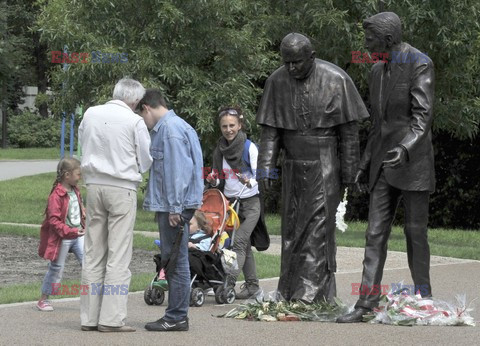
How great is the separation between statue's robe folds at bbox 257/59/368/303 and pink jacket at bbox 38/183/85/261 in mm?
1797

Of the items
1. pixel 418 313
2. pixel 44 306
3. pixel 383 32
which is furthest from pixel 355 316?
pixel 44 306

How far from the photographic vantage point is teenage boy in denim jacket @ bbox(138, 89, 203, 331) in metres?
8.69

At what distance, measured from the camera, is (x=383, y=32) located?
Result: 907cm

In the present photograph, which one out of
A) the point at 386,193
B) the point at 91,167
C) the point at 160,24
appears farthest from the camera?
the point at 160,24

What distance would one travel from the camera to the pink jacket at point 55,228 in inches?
394

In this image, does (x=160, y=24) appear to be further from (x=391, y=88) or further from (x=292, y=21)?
(x=391, y=88)

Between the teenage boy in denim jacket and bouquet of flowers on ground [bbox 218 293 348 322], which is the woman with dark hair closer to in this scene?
bouquet of flowers on ground [bbox 218 293 348 322]

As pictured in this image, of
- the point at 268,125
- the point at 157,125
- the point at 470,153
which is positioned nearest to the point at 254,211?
the point at 268,125

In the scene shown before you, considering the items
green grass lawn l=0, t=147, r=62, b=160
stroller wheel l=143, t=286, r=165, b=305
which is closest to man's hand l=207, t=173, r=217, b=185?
stroller wheel l=143, t=286, r=165, b=305

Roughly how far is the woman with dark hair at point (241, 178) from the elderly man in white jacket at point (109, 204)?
2.49 m

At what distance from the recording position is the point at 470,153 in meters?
21.4

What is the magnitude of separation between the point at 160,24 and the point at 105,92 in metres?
1.35

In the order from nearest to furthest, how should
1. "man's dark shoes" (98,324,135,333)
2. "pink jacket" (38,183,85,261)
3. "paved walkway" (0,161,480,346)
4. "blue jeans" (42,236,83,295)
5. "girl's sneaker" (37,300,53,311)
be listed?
"paved walkway" (0,161,480,346), "man's dark shoes" (98,324,135,333), "girl's sneaker" (37,300,53,311), "blue jeans" (42,236,83,295), "pink jacket" (38,183,85,261)

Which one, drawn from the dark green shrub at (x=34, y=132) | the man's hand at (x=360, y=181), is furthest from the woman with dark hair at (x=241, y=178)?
the dark green shrub at (x=34, y=132)
